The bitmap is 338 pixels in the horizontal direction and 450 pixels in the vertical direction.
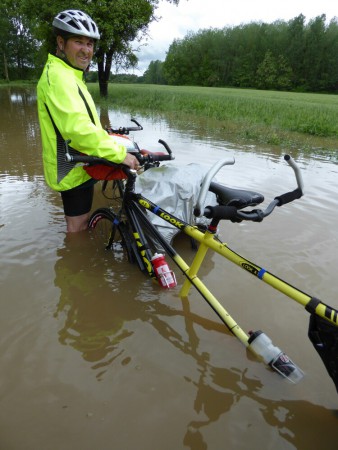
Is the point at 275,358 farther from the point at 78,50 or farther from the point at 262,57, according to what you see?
the point at 262,57

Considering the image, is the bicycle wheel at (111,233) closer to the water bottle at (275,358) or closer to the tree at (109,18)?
the water bottle at (275,358)

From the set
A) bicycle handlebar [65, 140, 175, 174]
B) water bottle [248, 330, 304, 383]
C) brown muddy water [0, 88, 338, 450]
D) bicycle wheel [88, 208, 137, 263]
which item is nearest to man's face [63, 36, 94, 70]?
bicycle handlebar [65, 140, 175, 174]

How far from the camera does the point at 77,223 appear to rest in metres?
3.98

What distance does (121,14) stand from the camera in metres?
17.7

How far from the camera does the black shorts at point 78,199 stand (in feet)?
12.0

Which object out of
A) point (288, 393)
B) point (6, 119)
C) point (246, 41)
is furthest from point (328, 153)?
point (246, 41)

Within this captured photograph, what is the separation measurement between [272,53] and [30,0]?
63.2 metres

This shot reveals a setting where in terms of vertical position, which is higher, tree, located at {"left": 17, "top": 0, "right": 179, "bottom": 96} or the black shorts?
tree, located at {"left": 17, "top": 0, "right": 179, "bottom": 96}

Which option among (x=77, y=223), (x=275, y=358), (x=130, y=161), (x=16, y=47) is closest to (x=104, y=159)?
(x=130, y=161)

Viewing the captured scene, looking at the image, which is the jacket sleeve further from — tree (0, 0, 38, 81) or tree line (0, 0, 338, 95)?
tree (0, 0, 38, 81)

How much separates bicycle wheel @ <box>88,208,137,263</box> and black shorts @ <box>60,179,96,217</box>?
0.17 m

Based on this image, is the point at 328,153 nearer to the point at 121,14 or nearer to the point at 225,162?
the point at 225,162

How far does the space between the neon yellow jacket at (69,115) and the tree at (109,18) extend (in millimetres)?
17135

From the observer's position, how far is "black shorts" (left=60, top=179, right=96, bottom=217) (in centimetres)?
364
